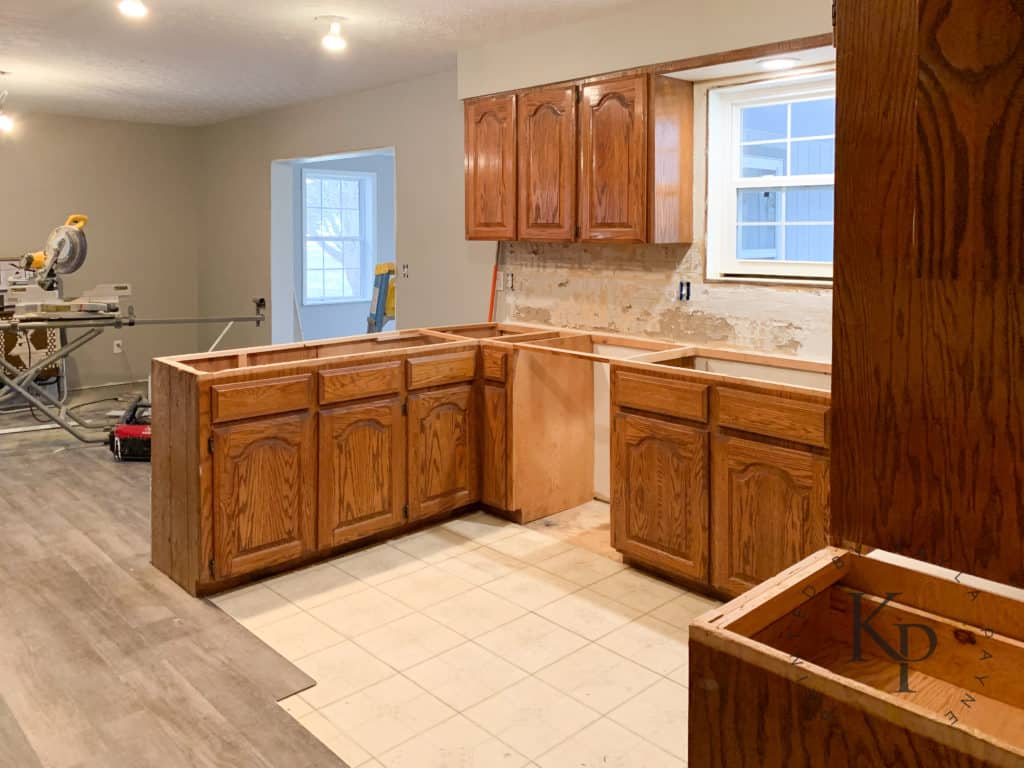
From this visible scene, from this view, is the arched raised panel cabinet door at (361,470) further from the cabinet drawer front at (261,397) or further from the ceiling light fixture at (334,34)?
the ceiling light fixture at (334,34)

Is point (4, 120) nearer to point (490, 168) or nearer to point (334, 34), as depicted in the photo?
point (334, 34)

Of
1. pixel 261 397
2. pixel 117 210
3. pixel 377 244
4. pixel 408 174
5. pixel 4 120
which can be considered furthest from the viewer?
pixel 377 244

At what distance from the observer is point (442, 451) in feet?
13.7

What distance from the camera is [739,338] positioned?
4.13m

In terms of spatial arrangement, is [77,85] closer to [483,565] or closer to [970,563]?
[483,565]

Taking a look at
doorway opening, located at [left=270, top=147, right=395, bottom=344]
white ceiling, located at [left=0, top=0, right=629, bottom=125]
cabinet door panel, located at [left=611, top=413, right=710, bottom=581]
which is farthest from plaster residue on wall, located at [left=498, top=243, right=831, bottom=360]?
doorway opening, located at [left=270, top=147, right=395, bottom=344]

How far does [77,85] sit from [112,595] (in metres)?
4.19

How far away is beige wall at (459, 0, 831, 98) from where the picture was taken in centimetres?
354

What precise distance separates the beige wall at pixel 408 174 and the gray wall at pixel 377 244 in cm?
114

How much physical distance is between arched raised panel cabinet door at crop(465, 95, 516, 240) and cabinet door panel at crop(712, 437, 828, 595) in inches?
A: 78.4

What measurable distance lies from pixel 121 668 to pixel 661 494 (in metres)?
2.04

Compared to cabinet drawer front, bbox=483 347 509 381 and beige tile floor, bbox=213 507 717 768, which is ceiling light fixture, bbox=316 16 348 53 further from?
beige tile floor, bbox=213 507 717 768

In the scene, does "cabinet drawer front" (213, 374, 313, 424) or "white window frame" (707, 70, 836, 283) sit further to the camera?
"white window frame" (707, 70, 836, 283)

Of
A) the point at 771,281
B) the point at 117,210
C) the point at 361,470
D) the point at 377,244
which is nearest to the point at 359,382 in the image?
the point at 361,470
